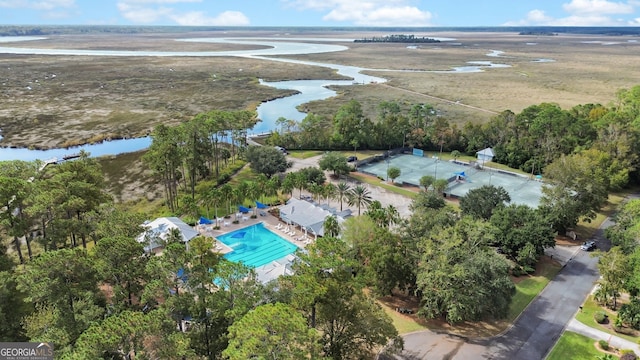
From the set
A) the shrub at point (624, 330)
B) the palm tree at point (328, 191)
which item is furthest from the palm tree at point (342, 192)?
the shrub at point (624, 330)

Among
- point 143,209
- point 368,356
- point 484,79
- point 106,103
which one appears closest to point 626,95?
point 484,79

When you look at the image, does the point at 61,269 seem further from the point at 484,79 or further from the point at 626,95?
the point at 484,79

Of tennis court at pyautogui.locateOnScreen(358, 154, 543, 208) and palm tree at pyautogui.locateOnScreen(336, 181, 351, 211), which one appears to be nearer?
palm tree at pyautogui.locateOnScreen(336, 181, 351, 211)

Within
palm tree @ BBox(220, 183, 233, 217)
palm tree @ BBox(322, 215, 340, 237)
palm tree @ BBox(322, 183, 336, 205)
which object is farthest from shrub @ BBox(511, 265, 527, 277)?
palm tree @ BBox(220, 183, 233, 217)

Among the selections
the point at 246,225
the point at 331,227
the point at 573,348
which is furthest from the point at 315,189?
the point at 573,348

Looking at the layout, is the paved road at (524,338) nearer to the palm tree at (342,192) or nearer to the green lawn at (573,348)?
the green lawn at (573,348)

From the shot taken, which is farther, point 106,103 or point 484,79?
point 484,79

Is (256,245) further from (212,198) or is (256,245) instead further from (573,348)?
(573,348)

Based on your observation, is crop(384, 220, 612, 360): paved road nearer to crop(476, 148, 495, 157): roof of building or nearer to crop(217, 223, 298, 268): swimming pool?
crop(217, 223, 298, 268): swimming pool
